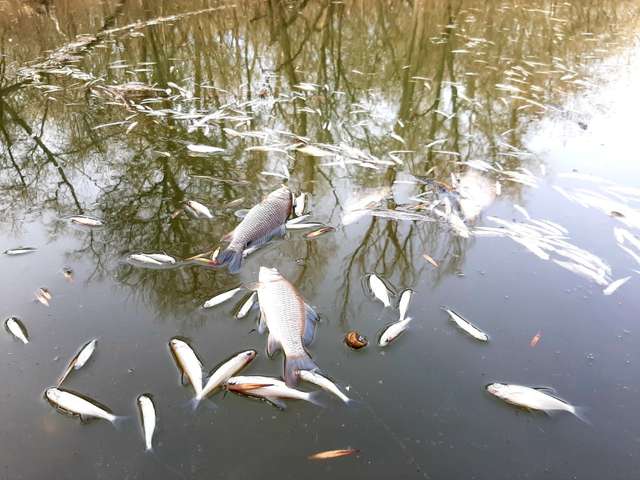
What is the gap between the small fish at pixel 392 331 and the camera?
2.49 metres

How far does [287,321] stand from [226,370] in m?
0.39

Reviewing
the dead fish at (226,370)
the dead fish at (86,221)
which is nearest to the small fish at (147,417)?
the dead fish at (226,370)

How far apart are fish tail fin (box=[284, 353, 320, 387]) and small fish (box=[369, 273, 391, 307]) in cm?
66

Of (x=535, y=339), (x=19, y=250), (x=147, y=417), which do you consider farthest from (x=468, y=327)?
(x=19, y=250)

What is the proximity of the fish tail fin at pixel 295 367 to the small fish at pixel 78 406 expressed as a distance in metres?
0.78

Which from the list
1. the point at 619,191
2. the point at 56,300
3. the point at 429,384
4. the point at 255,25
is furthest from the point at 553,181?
the point at 255,25

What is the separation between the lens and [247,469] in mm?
1917

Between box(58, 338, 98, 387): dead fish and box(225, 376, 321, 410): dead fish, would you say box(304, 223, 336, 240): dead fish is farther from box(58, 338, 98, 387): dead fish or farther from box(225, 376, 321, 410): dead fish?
box(58, 338, 98, 387): dead fish

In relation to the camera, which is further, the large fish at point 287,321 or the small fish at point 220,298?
the small fish at point 220,298

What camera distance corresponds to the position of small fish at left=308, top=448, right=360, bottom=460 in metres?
1.96

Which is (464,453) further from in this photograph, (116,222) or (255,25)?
(255,25)

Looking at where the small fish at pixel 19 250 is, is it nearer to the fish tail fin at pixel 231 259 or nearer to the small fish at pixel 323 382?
the fish tail fin at pixel 231 259

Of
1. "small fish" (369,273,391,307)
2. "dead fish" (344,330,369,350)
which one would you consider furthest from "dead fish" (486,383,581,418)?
"small fish" (369,273,391,307)

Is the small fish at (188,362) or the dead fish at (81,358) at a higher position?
the dead fish at (81,358)
